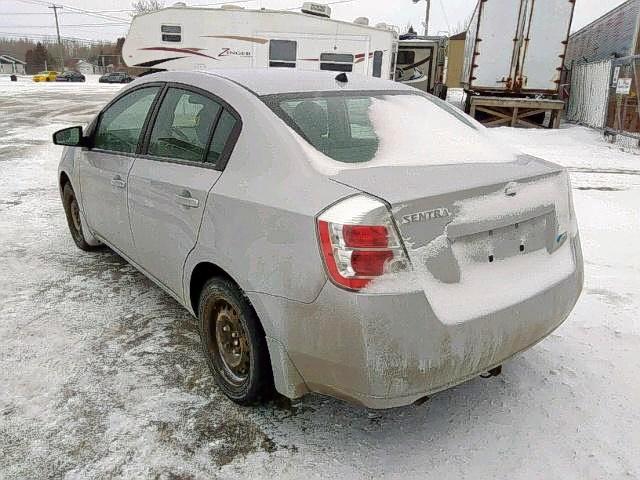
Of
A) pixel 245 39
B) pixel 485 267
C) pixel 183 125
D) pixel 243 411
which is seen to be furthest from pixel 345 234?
pixel 245 39

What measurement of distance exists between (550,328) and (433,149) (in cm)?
99

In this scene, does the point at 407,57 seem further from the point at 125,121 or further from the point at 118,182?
the point at 118,182

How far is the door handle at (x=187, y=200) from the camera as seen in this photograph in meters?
2.62

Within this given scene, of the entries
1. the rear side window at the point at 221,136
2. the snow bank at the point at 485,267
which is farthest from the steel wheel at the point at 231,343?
the snow bank at the point at 485,267

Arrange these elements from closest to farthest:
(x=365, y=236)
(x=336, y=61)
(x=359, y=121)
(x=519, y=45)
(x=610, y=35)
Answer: (x=365, y=236)
(x=359, y=121)
(x=519, y=45)
(x=336, y=61)
(x=610, y=35)

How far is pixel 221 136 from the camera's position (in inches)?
104

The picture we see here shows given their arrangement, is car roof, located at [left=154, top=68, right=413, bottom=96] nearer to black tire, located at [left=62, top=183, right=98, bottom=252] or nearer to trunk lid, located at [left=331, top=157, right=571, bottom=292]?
trunk lid, located at [left=331, top=157, right=571, bottom=292]

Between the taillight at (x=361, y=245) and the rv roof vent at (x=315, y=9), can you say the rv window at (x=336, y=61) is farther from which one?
the taillight at (x=361, y=245)

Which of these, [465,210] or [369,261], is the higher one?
[465,210]

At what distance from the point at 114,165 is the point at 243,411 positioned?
73.3 inches

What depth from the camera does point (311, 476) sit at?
7.18 feet

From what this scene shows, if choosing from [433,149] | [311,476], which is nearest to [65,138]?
[433,149]

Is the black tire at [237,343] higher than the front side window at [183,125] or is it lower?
lower

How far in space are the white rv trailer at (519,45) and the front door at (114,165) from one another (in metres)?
12.5
